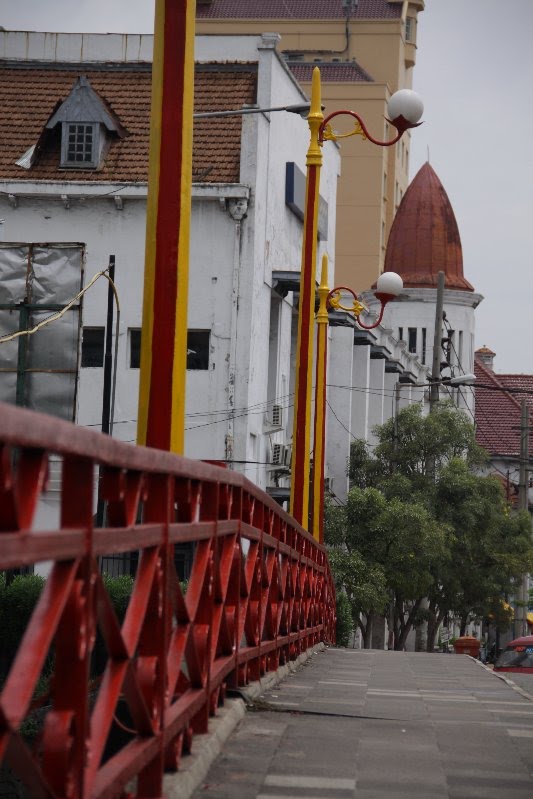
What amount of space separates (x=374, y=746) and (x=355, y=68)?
248 feet

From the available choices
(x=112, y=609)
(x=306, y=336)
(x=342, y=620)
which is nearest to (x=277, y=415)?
(x=342, y=620)

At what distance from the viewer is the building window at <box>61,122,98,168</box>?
37500mm

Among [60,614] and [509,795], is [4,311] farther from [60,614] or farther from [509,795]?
[60,614]

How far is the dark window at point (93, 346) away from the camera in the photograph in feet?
122

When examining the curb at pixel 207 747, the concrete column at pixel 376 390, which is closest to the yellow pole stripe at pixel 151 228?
the curb at pixel 207 747

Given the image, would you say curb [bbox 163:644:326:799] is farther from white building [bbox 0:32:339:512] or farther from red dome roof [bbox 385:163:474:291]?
red dome roof [bbox 385:163:474:291]

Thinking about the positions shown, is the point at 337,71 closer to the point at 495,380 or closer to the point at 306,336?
the point at 495,380

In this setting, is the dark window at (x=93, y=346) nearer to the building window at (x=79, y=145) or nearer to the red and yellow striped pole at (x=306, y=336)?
the building window at (x=79, y=145)

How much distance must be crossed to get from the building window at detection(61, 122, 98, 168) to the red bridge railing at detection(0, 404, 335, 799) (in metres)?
30.1


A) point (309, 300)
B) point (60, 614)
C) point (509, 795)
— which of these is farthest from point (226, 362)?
point (60, 614)

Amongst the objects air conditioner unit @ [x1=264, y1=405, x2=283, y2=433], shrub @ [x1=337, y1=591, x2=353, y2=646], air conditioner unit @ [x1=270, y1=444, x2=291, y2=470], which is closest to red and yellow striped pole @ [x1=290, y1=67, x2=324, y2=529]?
shrub @ [x1=337, y1=591, x2=353, y2=646]

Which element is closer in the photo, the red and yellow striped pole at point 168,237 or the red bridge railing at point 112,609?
the red bridge railing at point 112,609

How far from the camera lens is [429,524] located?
133 ft

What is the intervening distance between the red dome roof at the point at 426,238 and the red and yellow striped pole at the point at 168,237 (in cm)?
6136
